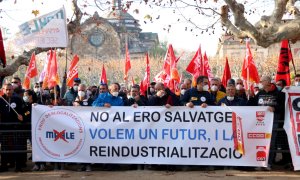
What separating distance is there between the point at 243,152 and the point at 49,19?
491cm

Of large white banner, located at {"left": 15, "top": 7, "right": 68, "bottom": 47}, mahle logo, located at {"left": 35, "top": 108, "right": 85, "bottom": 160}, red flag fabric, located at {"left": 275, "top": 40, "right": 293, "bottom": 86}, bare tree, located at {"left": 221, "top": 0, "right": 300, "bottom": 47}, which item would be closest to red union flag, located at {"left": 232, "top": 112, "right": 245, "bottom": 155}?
red flag fabric, located at {"left": 275, "top": 40, "right": 293, "bottom": 86}

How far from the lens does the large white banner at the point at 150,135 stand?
10.0 metres

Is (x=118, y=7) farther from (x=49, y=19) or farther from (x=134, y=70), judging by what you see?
(x=134, y=70)

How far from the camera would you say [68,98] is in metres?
14.2

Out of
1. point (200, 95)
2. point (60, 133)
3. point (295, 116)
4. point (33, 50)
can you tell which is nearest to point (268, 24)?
point (200, 95)

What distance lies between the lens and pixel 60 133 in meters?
10.5

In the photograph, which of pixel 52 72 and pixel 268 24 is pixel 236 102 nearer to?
pixel 268 24

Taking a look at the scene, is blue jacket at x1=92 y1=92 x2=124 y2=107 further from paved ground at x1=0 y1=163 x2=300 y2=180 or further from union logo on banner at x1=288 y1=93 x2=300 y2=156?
union logo on banner at x1=288 y1=93 x2=300 y2=156

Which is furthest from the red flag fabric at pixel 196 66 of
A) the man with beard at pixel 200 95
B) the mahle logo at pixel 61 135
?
the mahle logo at pixel 61 135

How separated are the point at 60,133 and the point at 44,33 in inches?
88.0

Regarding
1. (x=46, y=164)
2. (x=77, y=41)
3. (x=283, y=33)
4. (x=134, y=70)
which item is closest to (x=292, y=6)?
(x=283, y=33)

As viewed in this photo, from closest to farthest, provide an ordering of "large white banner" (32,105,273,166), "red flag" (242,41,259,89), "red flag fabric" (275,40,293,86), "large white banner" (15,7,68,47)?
"large white banner" (32,105,273,166) → "large white banner" (15,7,68,47) → "red flag fabric" (275,40,293,86) → "red flag" (242,41,259,89)

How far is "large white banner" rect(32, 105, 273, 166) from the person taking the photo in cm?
1001

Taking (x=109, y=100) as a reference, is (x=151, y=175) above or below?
below
